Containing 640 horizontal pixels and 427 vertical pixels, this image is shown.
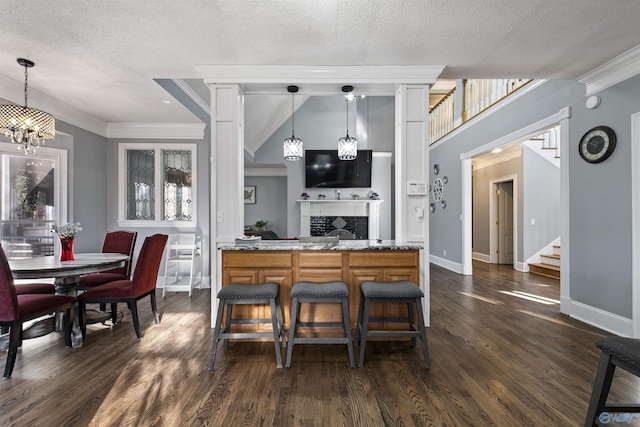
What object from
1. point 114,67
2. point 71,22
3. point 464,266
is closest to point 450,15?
point 71,22

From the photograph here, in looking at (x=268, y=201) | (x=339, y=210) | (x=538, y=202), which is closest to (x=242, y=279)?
(x=339, y=210)

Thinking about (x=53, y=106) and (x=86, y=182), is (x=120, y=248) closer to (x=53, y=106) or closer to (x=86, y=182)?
(x=86, y=182)

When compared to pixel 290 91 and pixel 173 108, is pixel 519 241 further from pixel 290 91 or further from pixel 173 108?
pixel 173 108

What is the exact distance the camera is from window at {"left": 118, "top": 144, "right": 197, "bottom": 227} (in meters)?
4.84

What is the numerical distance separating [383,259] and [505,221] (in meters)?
6.06

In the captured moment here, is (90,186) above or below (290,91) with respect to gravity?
below

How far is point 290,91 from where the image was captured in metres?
3.26

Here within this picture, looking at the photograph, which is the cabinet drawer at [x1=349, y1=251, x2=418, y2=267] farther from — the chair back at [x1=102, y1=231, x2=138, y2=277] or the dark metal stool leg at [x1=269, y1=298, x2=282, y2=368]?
the chair back at [x1=102, y1=231, x2=138, y2=277]

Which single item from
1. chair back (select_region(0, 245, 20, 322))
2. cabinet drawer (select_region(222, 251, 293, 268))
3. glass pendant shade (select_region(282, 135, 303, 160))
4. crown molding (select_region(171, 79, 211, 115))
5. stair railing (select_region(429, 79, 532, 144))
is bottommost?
chair back (select_region(0, 245, 20, 322))

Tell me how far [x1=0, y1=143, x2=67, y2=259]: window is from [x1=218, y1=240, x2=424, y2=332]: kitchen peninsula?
3.04 metres

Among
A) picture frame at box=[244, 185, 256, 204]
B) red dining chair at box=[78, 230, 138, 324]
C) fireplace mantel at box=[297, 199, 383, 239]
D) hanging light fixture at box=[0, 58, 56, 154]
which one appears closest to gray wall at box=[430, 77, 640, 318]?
fireplace mantel at box=[297, 199, 383, 239]

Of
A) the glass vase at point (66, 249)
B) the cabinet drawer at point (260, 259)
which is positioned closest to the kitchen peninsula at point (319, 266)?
the cabinet drawer at point (260, 259)

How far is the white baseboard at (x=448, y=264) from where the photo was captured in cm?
594

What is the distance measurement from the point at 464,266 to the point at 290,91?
460cm
